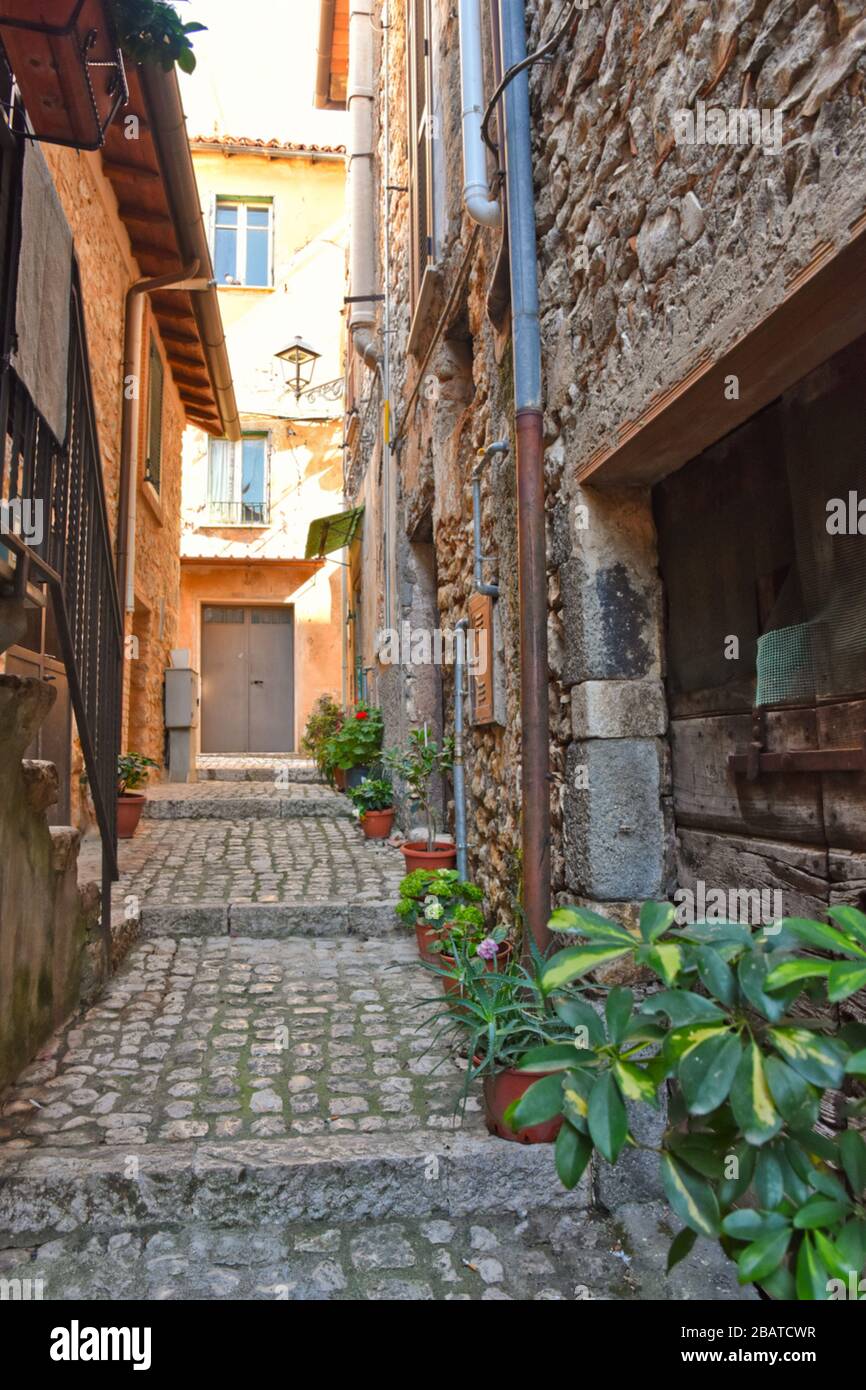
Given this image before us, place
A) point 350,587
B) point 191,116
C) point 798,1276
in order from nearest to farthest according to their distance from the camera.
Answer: point 798,1276 < point 350,587 < point 191,116

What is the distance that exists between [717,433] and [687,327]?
36 cm

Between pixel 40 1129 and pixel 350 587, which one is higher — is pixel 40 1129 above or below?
below

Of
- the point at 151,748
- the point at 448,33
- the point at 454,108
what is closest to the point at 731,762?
the point at 454,108

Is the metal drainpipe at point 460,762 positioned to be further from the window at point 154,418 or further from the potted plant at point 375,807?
the window at point 154,418

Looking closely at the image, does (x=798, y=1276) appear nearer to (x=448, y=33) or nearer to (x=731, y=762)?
(x=731, y=762)

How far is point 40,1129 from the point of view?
235 cm

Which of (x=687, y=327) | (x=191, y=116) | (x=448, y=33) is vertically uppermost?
(x=191, y=116)

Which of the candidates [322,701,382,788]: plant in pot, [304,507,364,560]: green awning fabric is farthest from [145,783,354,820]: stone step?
[304,507,364,560]: green awning fabric

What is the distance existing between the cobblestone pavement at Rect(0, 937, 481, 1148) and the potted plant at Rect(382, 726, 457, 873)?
0.76 metres

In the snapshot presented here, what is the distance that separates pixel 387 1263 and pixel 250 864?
11.0 feet

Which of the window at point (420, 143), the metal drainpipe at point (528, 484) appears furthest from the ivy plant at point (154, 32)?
the window at point (420, 143)

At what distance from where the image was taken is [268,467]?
13281 millimetres

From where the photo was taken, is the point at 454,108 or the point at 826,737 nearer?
the point at 826,737
